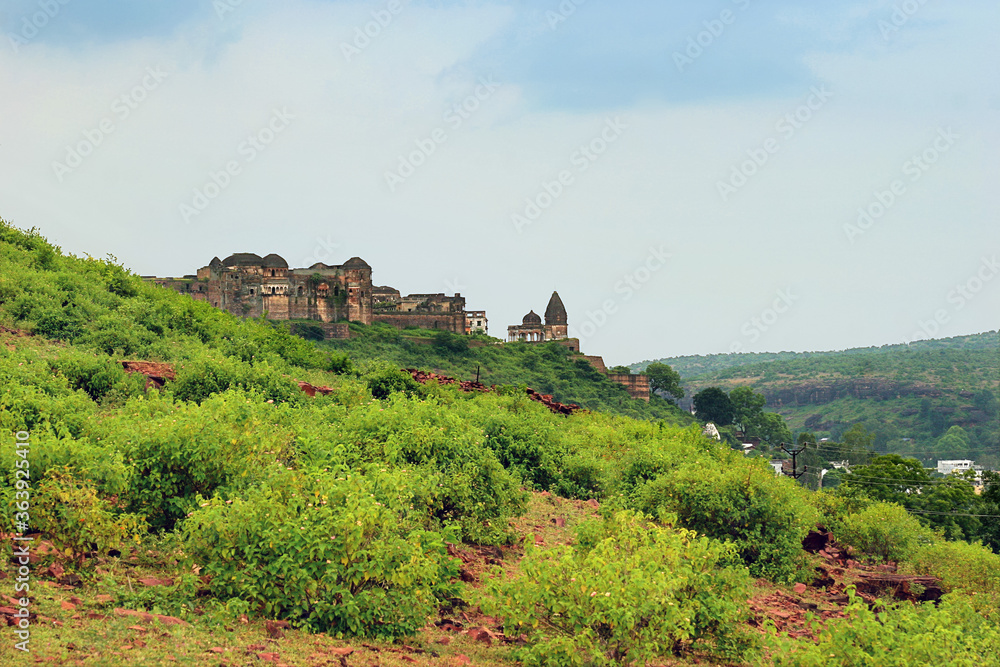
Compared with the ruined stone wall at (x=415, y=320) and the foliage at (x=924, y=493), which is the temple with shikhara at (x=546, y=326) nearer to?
the ruined stone wall at (x=415, y=320)

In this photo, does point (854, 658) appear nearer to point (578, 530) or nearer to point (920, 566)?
point (578, 530)

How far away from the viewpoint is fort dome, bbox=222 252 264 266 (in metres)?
82.3

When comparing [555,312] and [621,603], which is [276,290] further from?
[621,603]

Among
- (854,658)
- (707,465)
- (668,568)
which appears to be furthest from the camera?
(707,465)

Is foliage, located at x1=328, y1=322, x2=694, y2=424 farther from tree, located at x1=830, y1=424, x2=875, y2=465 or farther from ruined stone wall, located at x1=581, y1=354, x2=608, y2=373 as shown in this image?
tree, located at x1=830, y1=424, x2=875, y2=465

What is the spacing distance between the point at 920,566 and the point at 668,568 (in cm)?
1476

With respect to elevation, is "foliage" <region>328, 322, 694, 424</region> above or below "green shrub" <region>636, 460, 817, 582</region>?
above

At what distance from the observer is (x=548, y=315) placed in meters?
103

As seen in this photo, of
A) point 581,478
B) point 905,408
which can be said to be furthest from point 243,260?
point 905,408

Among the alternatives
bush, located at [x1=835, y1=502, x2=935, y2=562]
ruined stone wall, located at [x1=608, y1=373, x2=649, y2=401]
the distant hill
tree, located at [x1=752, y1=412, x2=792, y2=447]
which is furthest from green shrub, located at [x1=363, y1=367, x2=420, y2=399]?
the distant hill

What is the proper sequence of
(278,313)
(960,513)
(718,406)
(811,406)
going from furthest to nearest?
(811,406)
(718,406)
(278,313)
(960,513)

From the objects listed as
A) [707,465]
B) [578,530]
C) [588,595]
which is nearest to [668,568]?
[588,595]

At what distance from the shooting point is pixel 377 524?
37.3 ft

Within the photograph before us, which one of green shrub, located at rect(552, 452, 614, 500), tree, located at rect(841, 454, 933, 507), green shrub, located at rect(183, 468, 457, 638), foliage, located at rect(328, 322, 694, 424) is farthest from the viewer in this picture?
foliage, located at rect(328, 322, 694, 424)
